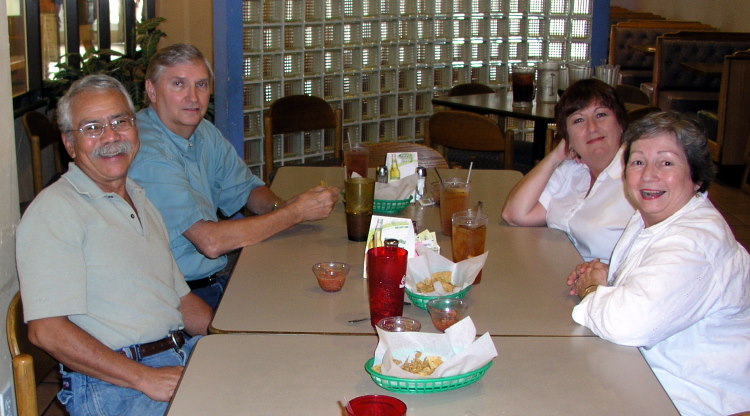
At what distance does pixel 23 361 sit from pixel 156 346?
0.48 m

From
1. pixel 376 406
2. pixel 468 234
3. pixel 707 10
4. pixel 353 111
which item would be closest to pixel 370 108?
pixel 353 111

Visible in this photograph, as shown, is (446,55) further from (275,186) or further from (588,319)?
(588,319)

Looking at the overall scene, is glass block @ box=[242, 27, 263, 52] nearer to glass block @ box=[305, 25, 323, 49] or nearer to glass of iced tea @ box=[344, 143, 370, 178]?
glass block @ box=[305, 25, 323, 49]

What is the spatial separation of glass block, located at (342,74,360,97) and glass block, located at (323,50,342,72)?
0.34 feet

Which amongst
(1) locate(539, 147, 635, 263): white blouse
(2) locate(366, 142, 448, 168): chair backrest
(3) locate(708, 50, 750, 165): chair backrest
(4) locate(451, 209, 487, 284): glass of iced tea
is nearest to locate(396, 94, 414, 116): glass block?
(2) locate(366, 142, 448, 168): chair backrest

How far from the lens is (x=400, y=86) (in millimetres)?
6145

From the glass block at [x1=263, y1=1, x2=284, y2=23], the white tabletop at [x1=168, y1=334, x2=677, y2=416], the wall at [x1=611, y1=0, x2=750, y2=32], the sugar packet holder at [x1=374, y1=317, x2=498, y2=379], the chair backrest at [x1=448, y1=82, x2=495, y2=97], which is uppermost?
the wall at [x1=611, y1=0, x2=750, y2=32]

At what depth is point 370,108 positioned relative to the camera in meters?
6.05

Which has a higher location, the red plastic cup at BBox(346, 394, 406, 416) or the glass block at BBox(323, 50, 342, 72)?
the glass block at BBox(323, 50, 342, 72)

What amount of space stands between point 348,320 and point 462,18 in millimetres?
4405

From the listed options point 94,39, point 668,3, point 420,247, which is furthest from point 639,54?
point 420,247

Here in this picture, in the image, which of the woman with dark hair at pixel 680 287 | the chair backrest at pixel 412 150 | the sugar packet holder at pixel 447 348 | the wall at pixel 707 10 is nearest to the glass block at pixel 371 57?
the chair backrest at pixel 412 150

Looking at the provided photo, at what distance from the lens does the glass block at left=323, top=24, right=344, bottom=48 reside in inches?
223

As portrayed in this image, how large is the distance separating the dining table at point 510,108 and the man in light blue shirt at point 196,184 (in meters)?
2.16
